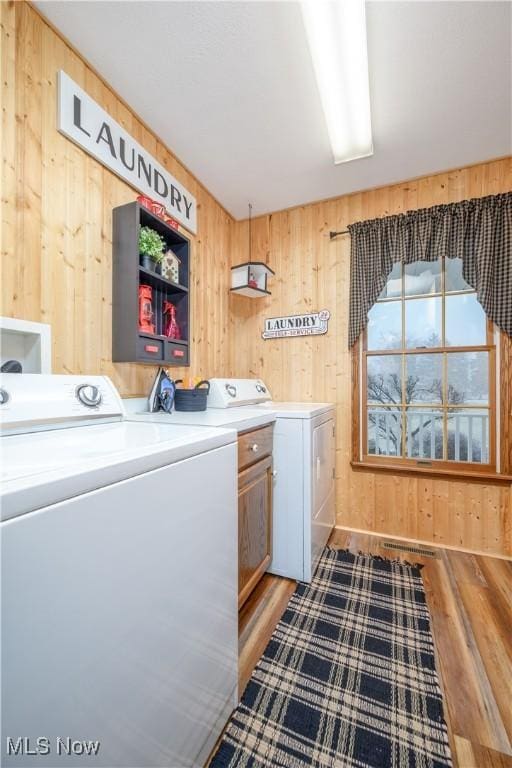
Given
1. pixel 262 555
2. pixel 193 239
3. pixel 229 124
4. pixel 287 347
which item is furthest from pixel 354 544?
pixel 229 124

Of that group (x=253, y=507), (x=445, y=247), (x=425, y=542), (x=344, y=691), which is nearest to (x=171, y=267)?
(x=253, y=507)

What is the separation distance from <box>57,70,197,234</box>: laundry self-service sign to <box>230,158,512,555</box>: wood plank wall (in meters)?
0.94

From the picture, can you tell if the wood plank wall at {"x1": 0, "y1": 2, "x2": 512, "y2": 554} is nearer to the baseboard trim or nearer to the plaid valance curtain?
the baseboard trim

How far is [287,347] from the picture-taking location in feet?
8.89

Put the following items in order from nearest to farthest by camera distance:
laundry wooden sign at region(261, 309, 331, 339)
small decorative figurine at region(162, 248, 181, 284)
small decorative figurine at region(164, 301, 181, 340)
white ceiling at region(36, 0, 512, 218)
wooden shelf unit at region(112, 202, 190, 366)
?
1. white ceiling at region(36, 0, 512, 218)
2. wooden shelf unit at region(112, 202, 190, 366)
3. small decorative figurine at region(162, 248, 181, 284)
4. small decorative figurine at region(164, 301, 181, 340)
5. laundry wooden sign at region(261, 309, 331, 339)

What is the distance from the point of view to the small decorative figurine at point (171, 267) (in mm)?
1816

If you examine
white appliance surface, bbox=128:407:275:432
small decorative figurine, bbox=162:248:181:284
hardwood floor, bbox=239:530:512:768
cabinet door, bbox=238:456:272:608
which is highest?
small decorative figurine, bbox=162:248:181:284

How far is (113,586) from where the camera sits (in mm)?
600

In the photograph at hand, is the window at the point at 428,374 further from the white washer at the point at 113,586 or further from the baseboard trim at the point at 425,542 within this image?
the white washer at the point at 113,586

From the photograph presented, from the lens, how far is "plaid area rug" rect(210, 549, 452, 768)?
0.98 metres

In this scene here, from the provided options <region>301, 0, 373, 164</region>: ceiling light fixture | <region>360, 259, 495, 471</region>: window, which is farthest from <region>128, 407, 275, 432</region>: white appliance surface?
<region>301, 0, 373, 164</region>: ceiling light fixture

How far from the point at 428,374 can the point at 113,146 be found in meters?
2.36

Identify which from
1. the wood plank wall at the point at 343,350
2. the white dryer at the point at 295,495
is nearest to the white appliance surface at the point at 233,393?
the white dryer at the point at 295,495

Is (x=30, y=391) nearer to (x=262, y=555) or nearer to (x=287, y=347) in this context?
(x=262, y=555)
